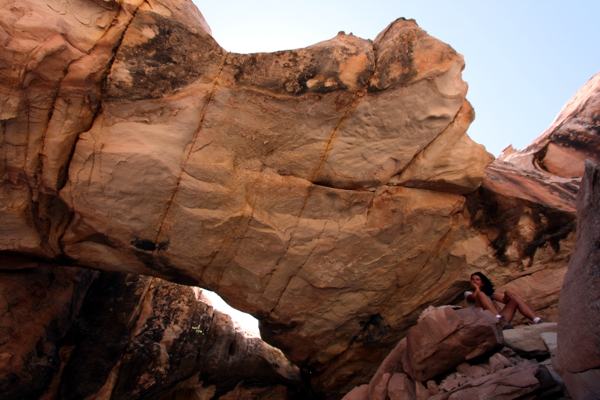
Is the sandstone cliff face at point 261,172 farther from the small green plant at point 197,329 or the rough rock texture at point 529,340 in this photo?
the small green plant at point 197,329

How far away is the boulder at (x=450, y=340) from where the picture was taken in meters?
4.66

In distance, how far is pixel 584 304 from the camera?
10.3ft

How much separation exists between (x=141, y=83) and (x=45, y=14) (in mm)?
1155

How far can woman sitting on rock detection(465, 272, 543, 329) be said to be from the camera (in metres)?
6.06

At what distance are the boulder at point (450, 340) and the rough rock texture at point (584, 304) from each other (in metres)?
1.10

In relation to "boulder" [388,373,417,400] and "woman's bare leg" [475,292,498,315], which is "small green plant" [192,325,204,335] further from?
"woman's bare leg" [475,292,498,315]

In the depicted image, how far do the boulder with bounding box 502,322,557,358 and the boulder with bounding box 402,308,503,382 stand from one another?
0.40m

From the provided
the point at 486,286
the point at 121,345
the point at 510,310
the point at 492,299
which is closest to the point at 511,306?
the point at 510,310

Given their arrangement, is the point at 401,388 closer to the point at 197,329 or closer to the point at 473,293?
the point at 473,293

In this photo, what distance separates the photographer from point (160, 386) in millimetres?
7906

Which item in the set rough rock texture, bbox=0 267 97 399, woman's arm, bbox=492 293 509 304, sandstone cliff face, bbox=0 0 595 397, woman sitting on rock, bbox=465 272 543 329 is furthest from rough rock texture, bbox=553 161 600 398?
rough rock texture, bbox=0 267 97 399

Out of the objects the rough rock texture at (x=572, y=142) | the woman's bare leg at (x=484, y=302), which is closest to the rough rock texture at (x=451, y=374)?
the woman's bare leg at (x=484, y=302)

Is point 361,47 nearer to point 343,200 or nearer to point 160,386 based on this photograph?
point 343,200

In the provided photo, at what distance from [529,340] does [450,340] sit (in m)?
1.15
